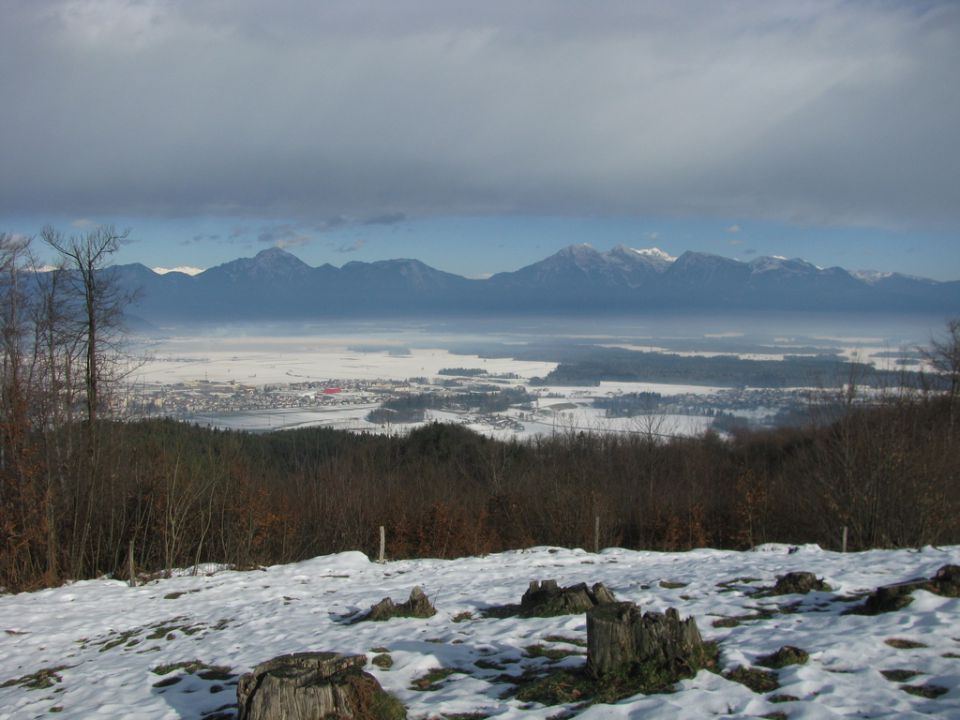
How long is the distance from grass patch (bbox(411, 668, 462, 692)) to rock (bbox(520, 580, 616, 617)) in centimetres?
247

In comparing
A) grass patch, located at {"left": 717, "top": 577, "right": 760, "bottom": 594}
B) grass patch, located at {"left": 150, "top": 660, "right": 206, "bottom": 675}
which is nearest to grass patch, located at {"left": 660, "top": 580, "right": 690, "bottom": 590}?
grass patch, located at {"left": 717, "top": 577, "right": 760, "bottom": 594}

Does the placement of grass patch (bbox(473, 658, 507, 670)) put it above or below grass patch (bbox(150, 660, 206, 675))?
above

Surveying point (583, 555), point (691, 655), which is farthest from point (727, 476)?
point (691, 655)

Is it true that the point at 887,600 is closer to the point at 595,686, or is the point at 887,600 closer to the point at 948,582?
the point at 948,582

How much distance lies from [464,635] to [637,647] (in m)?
2.94

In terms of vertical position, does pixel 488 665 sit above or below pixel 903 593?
below

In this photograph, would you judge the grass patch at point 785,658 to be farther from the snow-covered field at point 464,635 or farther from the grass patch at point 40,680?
the grass patch at point 40,680

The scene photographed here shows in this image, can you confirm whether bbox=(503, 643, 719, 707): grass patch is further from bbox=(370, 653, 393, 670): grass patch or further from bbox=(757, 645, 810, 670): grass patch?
bbox=(370, 653, 393, 670): grass patch

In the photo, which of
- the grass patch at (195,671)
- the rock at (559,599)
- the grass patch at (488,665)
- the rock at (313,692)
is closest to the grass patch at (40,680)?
the grass patch at (195,671)

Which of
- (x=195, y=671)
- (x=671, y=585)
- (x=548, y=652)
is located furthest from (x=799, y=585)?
(x=195, y=671)

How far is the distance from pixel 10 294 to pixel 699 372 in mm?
68023

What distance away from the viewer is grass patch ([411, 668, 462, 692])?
24.0 ft

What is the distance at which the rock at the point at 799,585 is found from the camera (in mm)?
10375

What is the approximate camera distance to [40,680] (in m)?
9.33
